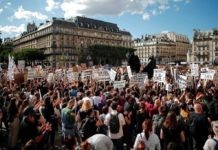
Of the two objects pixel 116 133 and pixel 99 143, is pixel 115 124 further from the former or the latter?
pixel 99 143

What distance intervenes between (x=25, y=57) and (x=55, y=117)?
355ft

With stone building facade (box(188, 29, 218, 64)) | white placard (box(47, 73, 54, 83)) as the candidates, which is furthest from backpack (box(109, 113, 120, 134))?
stone building facade (box(188, 29, 218, 64))

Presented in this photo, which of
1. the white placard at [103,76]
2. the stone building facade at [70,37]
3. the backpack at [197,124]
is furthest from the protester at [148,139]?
the stone building facade at [70,37]

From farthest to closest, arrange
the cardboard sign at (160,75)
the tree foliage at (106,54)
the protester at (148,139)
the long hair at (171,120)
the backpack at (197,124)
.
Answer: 1. the tree foliage at (106,54)
2. the cardboard sign at (160,75)
3. the backpack at (197,124)
4. the long hair at (171,120)
5. the protester at (148,139)

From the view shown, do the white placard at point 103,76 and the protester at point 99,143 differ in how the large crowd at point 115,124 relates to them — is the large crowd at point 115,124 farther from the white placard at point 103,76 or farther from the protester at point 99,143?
the white placard at point 103,76

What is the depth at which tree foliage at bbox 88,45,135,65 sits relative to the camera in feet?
411

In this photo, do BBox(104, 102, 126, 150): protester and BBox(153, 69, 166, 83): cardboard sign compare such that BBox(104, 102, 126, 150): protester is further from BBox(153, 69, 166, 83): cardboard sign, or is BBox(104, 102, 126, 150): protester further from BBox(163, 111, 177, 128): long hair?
BBox(153, 69, 166, 83): cardboard sign

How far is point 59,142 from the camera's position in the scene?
12.6 m

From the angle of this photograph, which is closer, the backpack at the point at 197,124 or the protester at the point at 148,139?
the protester at the point at 148,139

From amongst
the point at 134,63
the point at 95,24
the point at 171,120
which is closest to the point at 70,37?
the point at 95,24

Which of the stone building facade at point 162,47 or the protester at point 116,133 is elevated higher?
the stone building facade at point 162,47

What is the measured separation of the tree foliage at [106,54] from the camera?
12538 centimetres

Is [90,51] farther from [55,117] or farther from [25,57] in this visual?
[55,117]

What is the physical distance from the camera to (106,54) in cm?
12825
